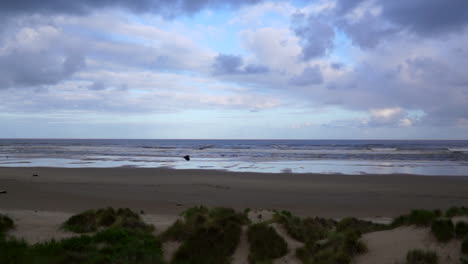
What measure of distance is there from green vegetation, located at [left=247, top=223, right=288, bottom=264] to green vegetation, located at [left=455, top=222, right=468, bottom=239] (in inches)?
118

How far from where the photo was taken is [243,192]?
17188mm

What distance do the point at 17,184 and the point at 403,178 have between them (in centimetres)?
2240

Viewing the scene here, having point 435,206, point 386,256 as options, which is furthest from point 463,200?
point 386,256

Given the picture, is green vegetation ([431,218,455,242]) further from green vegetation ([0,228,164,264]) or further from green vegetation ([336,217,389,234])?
green vegetation ([0,228,164,264])

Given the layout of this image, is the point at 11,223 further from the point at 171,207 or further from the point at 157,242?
the point at 171,207

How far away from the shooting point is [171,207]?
Answer: 13.5 meters

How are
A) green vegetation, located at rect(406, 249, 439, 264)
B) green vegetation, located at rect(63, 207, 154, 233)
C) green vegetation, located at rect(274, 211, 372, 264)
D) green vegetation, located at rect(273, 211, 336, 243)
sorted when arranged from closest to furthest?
1. green vegetation, located at rect(406, 249, 439, 264)
2. green vegetation, located at rect(274, 211, 372, 264)
3. green vegetation, located at rect(273, 211, 336, 243)
4. green vegetation, located at rect(63, 207, 154, 233)

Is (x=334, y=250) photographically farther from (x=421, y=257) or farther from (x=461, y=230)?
(x=461, y=230)

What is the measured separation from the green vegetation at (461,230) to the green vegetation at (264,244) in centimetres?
298

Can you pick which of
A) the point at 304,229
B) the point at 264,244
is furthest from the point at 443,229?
the point at 264,244

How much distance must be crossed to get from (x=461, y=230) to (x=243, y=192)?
459 inches

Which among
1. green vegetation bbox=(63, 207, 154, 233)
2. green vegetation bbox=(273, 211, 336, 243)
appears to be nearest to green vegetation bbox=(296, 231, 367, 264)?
green vegetation bbox=(273, 211, 336, 243)

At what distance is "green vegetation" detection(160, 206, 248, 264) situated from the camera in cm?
669

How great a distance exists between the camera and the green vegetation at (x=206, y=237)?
6691mm
